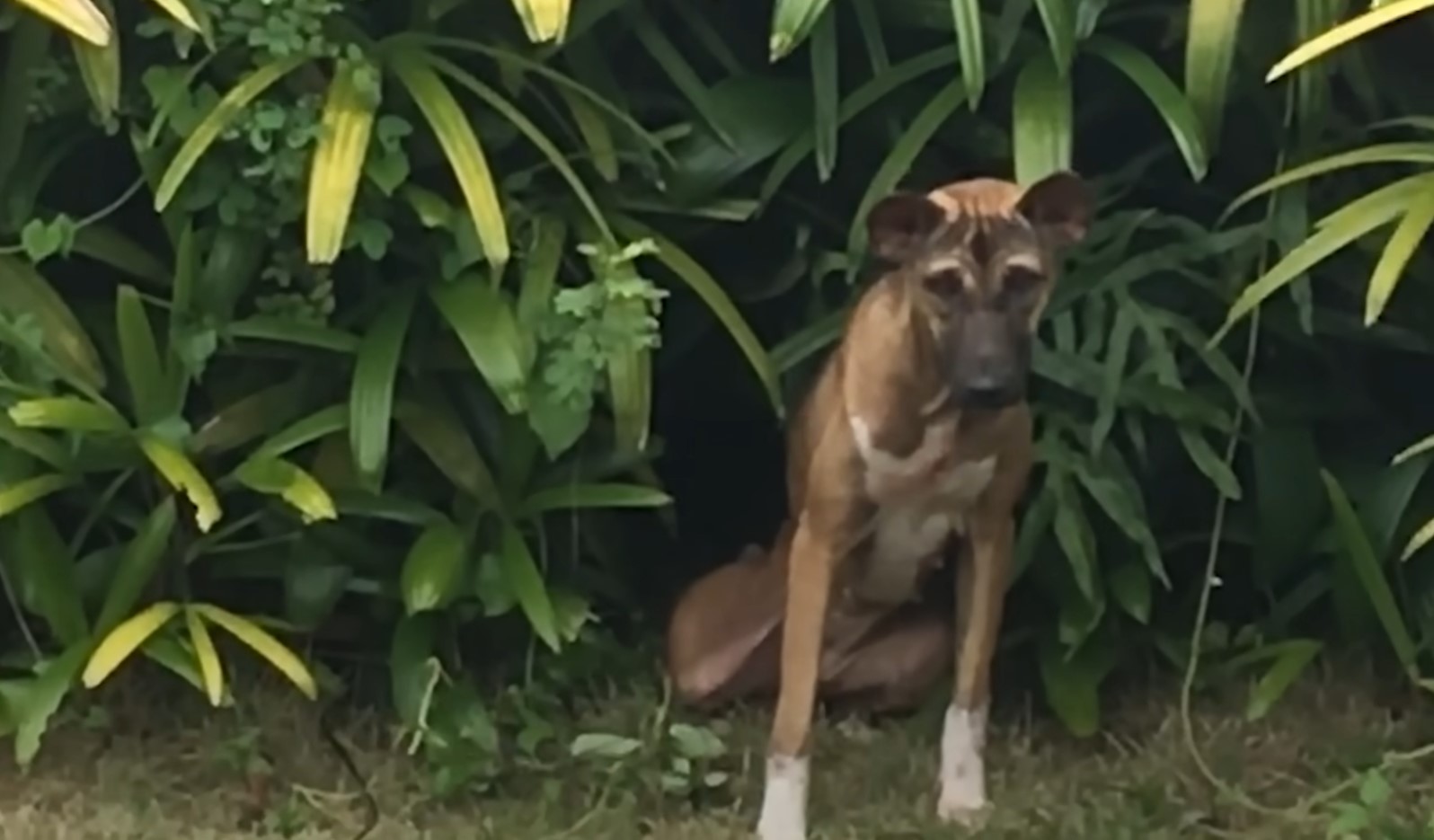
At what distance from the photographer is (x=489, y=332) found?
313cm

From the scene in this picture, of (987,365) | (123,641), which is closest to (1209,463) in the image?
(987,365)

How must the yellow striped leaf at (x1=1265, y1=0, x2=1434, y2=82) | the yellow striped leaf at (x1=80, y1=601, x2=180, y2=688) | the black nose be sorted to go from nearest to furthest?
1. the black nose
2. the yellow striped leaf at (x1=1265, y1=0, x2=1434, y2=82)
3. the yellow striped leaf at (x1=80, y1=601, x2=180, y2=688)

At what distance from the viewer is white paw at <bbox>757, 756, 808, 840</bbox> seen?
9.62ft

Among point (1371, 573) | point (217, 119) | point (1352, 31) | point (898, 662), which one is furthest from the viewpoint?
point (898, 662)

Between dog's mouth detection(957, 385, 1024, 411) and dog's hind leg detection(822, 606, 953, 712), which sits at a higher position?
dog's mouth detection(957, 385, 1024, 411)

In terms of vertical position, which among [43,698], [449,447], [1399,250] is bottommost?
[43,698]

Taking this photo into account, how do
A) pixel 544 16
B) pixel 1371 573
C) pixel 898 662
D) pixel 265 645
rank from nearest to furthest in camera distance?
pixel 544 16, pixel 265 645, pixel 1371 573, pixel 898 662

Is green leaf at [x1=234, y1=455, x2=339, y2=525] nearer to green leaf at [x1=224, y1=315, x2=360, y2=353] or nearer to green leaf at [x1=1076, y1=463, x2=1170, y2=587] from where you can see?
green leaf at [x1=224, y1=315, x2=360, y2=353]

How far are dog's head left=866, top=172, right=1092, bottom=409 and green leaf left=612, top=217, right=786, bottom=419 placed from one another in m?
0.49

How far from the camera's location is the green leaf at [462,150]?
3055 mm

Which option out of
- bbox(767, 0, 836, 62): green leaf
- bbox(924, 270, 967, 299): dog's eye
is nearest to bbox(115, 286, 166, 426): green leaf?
bbox(767, 0, 836, 62): green leaf

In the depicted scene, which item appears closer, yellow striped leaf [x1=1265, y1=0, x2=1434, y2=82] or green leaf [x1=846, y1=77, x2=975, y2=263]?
yellow striped leaf [x1=1265, y1=0, x2=1434, y2=82]

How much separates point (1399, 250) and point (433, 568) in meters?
1.34

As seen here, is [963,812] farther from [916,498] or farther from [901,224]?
[901,224]
